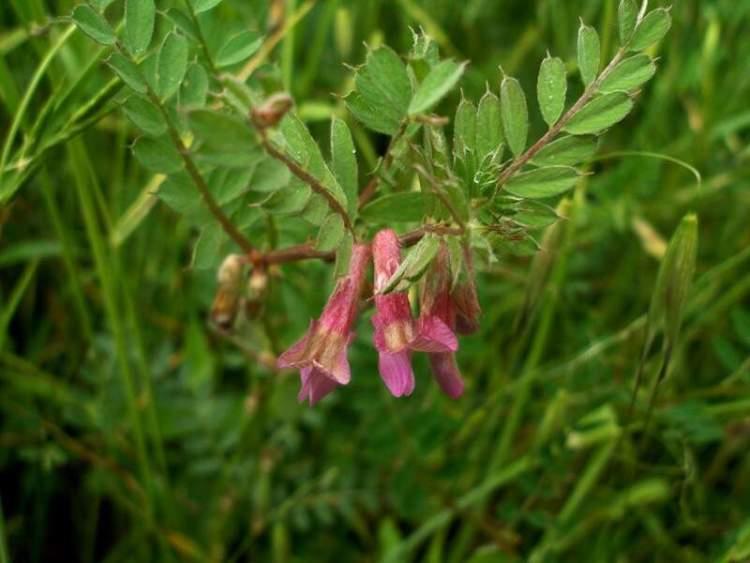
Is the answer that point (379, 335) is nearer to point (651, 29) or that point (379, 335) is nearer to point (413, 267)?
point (413, 267)

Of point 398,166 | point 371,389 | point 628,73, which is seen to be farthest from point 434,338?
point 371,389

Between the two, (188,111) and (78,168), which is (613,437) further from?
(188,111)

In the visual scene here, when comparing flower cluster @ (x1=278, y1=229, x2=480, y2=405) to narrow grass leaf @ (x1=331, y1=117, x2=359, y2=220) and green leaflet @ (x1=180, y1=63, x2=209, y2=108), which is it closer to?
narrow grass leaf @ (x1=331, y1=117, x2=359, y2=220)

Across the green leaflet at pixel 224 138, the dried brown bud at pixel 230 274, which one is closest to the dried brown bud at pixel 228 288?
the dried brown bud at pixel 230 274

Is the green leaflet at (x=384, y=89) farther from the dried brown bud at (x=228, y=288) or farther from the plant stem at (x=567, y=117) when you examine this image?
the dried brown bud at (x=228, y=288)

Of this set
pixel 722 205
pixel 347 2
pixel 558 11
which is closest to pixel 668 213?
pixel 722 205

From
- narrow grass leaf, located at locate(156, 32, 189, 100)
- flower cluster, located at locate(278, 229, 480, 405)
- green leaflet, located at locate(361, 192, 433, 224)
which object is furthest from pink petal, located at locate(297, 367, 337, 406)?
narrow grass leaf, located at locate(156, 32, 189, 100)
